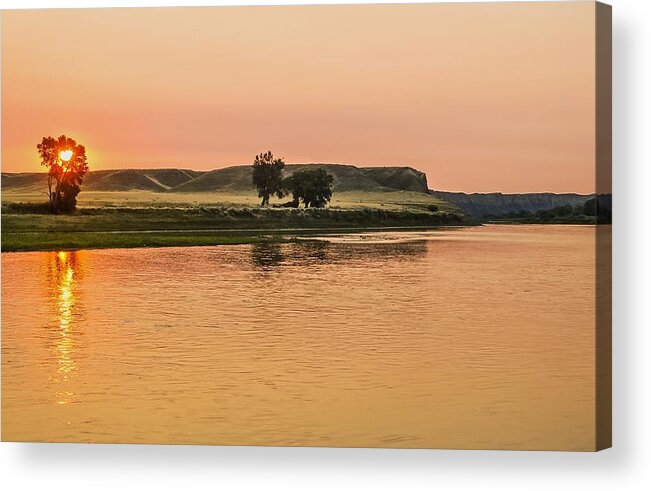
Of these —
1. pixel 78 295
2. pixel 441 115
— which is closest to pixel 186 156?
pixel 78 295

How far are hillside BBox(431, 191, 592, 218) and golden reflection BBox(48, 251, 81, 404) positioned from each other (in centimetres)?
468

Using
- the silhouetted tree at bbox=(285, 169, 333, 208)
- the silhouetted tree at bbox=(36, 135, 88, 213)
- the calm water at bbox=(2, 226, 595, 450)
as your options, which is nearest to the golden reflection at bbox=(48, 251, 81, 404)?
the calm water at bbox=(2, 226, 595, 450)

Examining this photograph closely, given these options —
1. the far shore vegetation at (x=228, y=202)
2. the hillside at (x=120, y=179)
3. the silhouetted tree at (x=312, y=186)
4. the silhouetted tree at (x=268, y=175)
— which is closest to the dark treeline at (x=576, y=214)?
the far shore vegetation at (x=228, y=202)

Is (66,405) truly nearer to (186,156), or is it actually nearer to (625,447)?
(186,156)

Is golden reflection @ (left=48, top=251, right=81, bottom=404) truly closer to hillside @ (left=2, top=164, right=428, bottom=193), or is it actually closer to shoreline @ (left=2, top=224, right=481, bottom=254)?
shoreline @ (left=2, top=224, right=481, bottom=254)

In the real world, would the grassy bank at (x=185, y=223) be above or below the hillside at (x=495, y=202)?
below

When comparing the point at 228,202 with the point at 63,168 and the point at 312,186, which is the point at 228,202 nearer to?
the point at 312,186

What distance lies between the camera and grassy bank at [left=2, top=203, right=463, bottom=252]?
15.7 m

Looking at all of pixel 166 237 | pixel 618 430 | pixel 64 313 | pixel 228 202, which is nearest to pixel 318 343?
pixel 228 202

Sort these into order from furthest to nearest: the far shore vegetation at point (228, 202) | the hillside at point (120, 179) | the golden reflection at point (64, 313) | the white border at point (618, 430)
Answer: the hillside at point (120, 179) < the far shore vegetation at point (228, 202) < the golden reflection at point (64, 313) < the white border at point (618, 430)

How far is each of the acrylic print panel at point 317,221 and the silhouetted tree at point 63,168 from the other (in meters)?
0.03

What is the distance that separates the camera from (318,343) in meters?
15.6

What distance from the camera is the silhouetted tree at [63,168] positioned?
1555 centimetres

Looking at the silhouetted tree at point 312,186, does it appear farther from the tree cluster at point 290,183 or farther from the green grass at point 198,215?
the green grass at point 198,215
